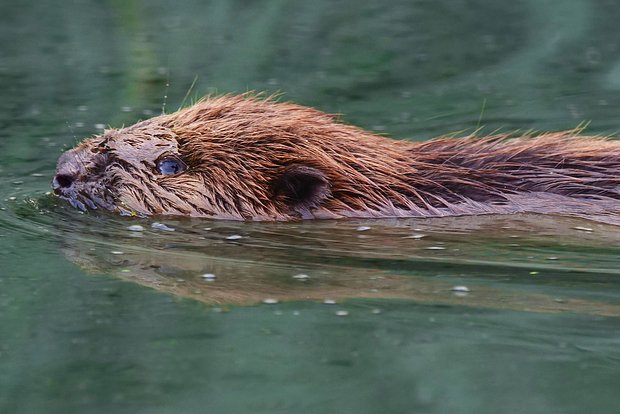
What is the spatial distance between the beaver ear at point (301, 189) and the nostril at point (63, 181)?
1199mm

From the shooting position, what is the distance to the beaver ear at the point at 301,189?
21.5ft

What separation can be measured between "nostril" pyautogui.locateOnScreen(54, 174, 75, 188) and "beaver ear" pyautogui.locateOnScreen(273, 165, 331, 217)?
120cm

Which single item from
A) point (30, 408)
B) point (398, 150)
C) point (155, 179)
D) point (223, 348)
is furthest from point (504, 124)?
point (30, 408)

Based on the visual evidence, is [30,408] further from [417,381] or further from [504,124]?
[504,124]

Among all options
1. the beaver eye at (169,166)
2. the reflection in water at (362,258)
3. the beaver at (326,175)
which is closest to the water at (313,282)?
the reflection in water at (362,258)

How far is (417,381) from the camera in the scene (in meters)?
4.05

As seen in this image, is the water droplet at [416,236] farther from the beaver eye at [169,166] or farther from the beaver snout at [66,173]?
the beaver snout at [66,173]

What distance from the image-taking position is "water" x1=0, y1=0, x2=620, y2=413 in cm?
402

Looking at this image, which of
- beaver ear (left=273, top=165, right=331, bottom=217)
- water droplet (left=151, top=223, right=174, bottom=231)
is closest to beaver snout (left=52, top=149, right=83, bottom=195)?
water droplet (left=151, top=223, right=174, bottom=231)

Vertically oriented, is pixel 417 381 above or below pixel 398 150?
below

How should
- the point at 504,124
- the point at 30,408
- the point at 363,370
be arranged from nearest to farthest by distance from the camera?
the point at 30,408, the point at 363,370, the point at 504,124

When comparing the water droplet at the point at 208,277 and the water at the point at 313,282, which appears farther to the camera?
the water droplet at the point at 208,277

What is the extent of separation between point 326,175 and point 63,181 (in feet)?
5.05

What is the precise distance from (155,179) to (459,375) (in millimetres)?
3122
